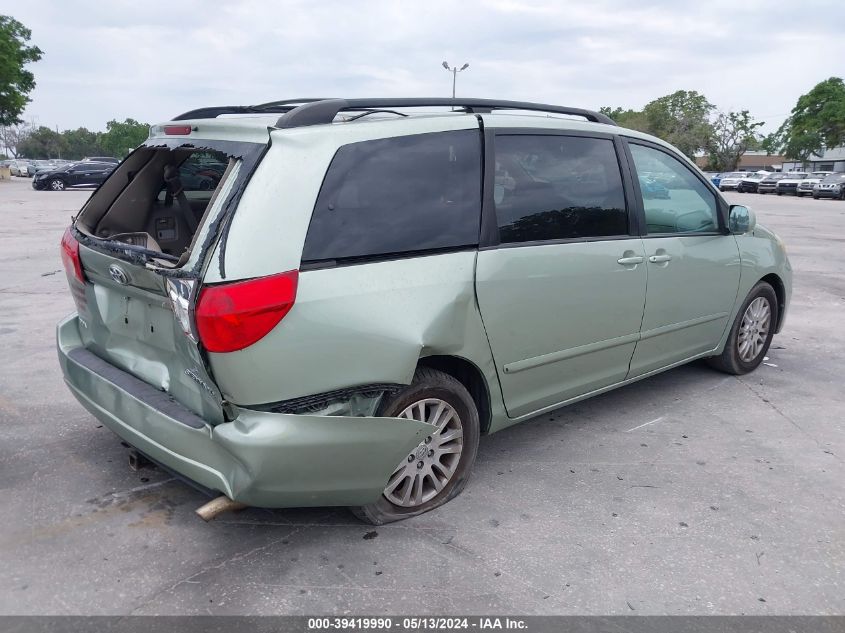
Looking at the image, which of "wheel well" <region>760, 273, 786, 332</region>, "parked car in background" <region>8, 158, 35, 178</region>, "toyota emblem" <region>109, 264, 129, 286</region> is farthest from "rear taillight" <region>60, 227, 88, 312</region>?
"parked car in background" <region>8, 158, 35, 178</region>

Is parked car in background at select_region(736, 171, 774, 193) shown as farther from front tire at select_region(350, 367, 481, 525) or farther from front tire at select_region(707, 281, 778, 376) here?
front tire at select_region(350, 367, 481, 525)

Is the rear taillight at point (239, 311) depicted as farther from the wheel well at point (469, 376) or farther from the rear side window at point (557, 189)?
the rear side window at point (557, 189)

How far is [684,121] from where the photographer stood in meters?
81.6

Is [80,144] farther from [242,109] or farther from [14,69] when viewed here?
[242,109]

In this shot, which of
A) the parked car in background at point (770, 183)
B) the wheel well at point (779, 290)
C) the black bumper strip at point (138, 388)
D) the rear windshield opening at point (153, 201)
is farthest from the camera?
the parked car in background at point (770, 183)

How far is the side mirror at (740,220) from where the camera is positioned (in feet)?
15.2

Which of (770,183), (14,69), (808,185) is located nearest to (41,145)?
(14,69)

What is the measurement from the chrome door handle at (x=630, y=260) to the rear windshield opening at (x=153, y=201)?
212cm

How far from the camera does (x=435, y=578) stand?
8.96 ft

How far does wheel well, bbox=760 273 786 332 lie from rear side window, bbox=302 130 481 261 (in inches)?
118

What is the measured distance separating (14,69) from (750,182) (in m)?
47.2

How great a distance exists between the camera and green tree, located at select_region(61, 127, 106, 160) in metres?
115

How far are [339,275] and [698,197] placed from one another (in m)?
2.85

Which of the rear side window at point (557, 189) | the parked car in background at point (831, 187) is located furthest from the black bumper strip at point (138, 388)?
the parked car in background at point (831, 187)
